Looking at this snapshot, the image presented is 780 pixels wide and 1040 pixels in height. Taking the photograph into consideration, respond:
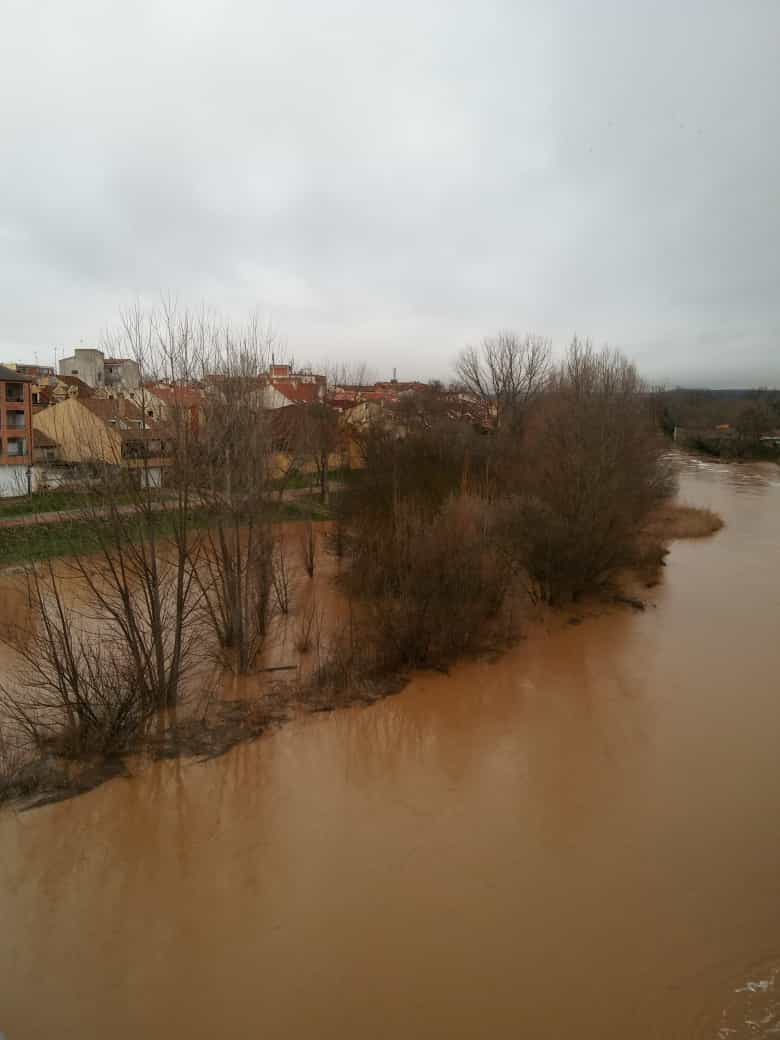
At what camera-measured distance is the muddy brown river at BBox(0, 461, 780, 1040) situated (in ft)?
13.9

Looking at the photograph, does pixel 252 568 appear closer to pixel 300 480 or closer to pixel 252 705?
pixel 252 705

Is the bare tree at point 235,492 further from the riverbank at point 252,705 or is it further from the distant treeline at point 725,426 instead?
the distant treeline at point 725,426

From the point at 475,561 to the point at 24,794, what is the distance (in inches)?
266

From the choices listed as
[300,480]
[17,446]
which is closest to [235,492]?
[300,480]

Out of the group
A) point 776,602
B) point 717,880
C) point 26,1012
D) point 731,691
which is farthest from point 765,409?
point 26,1012

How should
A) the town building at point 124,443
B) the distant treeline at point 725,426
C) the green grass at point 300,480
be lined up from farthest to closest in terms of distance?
the distant treeline at point 725,426 < the green grass at point 300,480 < the town building at point 124,443

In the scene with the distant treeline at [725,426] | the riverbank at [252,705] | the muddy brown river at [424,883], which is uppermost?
the distant treeline at [725,426]

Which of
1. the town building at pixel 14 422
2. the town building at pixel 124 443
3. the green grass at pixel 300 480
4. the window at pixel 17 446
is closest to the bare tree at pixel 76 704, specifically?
the town building at pixel 124 443

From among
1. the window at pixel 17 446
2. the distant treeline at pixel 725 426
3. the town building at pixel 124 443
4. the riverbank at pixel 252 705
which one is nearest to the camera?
the riverbank at pixel 252 705

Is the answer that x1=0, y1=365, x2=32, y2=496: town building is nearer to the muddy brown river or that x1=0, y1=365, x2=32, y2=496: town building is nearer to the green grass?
the green grass

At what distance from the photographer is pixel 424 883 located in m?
5.34

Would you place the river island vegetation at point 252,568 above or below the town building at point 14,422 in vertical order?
below

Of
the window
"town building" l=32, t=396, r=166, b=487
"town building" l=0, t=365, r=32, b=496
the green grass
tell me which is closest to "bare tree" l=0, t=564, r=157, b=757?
"town building" l=32, t=396, r=166, b=487

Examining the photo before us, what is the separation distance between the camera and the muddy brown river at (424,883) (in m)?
4.24
